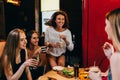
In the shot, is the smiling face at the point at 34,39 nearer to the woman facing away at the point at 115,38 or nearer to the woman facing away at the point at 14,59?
the woman facing away at the point at 14,59

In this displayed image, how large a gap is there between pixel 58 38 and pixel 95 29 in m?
0.68

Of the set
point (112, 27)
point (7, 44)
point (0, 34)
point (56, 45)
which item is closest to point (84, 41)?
point (56, 45)

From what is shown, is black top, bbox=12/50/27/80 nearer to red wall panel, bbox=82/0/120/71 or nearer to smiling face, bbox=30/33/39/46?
smiling face, bbox=30/33/39/46

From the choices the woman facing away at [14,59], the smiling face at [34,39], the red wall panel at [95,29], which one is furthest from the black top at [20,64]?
the red wall panel at [95,29]

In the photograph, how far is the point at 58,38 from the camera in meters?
3.65

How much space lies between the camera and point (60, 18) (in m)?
3.67

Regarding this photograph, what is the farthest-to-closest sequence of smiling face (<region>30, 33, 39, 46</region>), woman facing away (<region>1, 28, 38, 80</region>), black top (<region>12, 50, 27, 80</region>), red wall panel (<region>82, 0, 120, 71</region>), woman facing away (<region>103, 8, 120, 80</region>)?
smiling face (<region>30, 33, 39, 46</region>) < red wall panel (<region>82, 0, 120, 71</region>) < black top (<region>12, 50, 27, 80</region>) < woman facing away (<region>1, 28, 38, 80</region>) < woman facing away (<region>103, 8, 120, 80</region>)

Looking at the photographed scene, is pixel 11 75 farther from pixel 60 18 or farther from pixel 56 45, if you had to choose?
pixel 60 18

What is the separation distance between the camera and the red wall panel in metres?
3.15

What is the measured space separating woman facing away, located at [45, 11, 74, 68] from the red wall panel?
405 millimetres

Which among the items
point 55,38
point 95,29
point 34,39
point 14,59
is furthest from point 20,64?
point 95,29

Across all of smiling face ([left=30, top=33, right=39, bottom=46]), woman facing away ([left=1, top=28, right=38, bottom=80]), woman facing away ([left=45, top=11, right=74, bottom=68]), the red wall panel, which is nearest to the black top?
woman facing away ([left=1, top=28, right=38, bottom=80])

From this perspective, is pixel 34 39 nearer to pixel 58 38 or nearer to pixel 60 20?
pixel 58 38

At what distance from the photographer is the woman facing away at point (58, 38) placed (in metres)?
3.62
